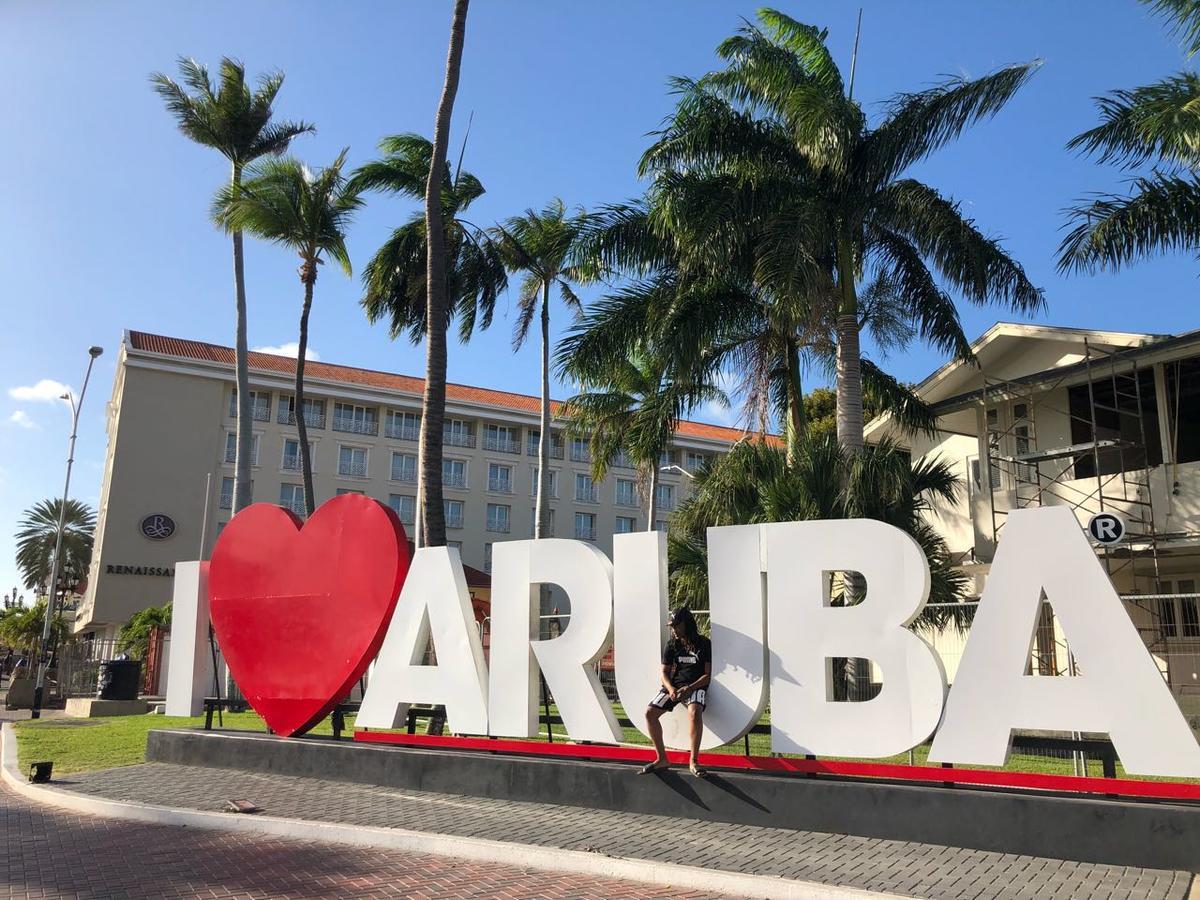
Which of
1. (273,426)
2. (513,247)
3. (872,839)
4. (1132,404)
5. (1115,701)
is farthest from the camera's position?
(273,426)

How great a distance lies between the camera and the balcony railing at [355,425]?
5797cm

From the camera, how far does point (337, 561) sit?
12.0 meters

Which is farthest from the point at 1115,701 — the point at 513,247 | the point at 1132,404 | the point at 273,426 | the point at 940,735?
the point at 273,426

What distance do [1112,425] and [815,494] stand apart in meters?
9.51

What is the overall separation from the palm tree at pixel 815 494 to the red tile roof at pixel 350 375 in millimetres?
30980

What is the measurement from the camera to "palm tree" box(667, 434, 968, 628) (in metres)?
15.4

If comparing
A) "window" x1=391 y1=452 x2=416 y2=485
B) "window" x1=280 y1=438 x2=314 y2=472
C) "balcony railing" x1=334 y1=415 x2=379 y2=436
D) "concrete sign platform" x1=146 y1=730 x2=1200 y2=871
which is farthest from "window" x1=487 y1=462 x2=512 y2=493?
"concrete sign platform" x1=146 y1=730 x2=1200 y2=871

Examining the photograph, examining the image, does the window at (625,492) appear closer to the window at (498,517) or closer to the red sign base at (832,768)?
the window at (498,517)

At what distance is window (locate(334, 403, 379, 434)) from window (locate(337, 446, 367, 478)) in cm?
114

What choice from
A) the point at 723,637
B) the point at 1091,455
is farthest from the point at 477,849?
the point at 1091,455

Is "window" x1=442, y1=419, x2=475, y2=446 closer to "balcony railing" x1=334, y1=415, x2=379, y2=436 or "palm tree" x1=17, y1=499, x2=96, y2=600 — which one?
"balcony railing" x1=334, y1=415, x2=379, y2=436

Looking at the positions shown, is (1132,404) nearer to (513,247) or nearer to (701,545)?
(701,545)

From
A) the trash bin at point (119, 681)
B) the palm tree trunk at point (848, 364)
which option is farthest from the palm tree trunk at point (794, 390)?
the trash bin at point (119, 681)

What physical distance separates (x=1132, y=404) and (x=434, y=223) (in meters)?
15.1
